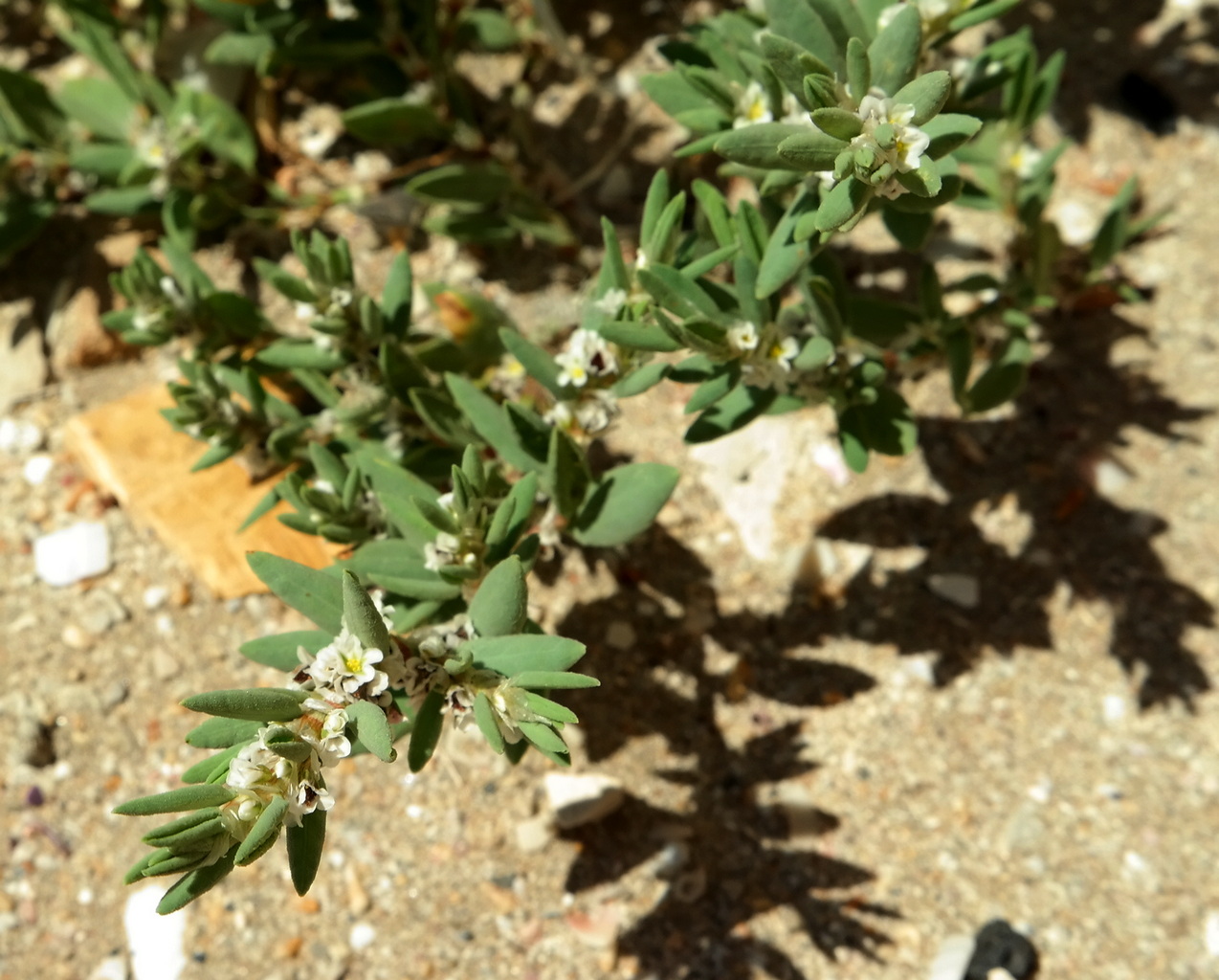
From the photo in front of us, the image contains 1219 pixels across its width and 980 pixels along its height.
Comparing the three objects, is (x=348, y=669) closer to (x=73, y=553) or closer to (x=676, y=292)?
(x=676, y=292)

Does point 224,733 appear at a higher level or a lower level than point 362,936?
higher

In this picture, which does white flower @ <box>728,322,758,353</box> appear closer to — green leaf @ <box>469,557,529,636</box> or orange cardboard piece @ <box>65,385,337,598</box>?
green leaf @ <box>469,557,529,636</box>

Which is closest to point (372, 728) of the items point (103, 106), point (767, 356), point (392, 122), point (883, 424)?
point (767, 356)

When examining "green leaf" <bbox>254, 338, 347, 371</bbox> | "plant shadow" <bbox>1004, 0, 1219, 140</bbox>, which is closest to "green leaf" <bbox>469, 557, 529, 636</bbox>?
"green leaf" <bbox>254, 338, 347, 371</bbox>

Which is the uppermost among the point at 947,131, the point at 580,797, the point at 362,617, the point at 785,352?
the point at 947,131

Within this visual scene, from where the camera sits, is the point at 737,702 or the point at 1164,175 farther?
the point at 1164,175

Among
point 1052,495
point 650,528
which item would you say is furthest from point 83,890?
point 1052,495

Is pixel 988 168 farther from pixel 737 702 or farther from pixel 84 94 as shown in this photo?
pixel 84 94
